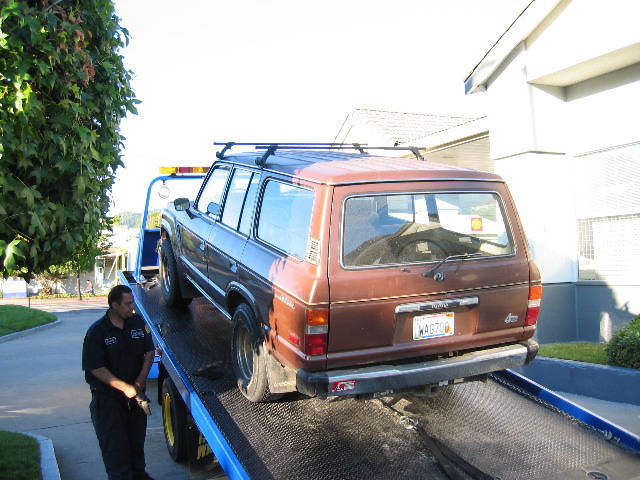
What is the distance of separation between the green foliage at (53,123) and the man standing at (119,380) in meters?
0.81

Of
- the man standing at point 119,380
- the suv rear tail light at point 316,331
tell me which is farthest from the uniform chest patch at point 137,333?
the suv rear tail light at point 316,331

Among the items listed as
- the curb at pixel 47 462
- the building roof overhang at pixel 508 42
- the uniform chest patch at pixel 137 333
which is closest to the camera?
the uniform chest patch at pixel 137 333

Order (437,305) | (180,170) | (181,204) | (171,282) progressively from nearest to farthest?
(437,305)
(181,204)
(171,282)
(180,170)

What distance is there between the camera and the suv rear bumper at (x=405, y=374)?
11.9ft

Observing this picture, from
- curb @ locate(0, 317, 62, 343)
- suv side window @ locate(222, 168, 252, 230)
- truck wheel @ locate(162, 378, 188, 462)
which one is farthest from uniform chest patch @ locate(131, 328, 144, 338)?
curb @ locate(0, 317, 62, 343)

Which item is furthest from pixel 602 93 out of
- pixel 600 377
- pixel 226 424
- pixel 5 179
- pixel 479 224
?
pixel 5 179

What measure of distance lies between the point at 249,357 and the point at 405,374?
1.32 meters

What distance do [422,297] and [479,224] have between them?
90 cm

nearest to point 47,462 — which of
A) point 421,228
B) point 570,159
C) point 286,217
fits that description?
point 286,217

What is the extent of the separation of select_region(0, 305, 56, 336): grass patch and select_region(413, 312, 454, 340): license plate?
1713 centimetres

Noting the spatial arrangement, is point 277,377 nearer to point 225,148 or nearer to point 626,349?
point 225,148

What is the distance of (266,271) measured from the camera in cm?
419

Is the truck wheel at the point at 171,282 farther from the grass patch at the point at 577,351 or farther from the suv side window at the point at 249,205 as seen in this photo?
the grass patch at the point at 577,351

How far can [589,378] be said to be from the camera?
705cm
